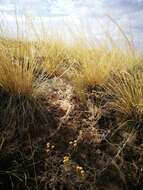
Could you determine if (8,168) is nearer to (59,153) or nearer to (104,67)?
(59,153)

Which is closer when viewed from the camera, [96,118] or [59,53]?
[96,118]

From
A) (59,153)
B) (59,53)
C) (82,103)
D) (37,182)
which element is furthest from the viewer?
(59,53)

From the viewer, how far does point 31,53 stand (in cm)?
413

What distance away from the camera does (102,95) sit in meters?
3.89

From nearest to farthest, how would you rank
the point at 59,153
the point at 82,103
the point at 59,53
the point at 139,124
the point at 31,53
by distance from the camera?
the point at 59,153 < the point at 139,124 < the point at 82,103 < the point at 31,53 < the point at 59,53

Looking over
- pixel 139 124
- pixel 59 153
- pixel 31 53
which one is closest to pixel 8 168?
pixel 59 153

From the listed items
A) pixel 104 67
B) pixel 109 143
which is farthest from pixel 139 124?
pixel 104 67

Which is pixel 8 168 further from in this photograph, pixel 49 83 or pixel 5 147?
pixel 49 83

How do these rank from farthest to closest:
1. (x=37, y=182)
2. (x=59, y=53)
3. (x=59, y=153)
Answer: (x=59, y=53), (x=59, y=153), (x=37, y=182)

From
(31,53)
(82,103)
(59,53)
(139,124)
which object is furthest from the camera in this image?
(59,53)

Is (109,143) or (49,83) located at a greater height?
(49,83)

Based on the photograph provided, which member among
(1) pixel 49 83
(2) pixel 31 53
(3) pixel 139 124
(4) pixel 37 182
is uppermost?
(2) pixel 31 53

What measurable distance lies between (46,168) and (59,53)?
6.94 ft

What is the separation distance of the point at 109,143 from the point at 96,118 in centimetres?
36
